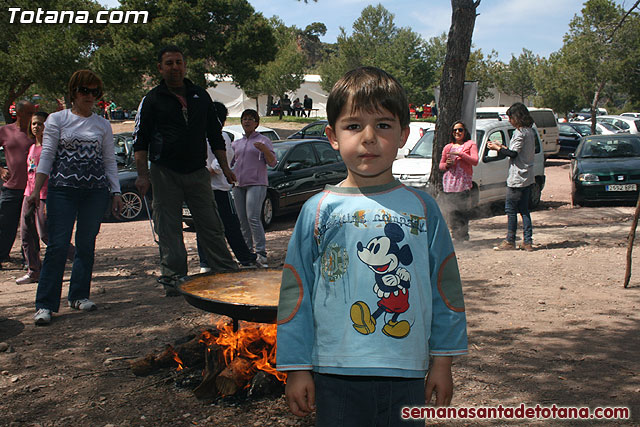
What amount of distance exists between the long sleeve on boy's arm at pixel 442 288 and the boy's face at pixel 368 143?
9.1 inches

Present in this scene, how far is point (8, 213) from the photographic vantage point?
26.0ft

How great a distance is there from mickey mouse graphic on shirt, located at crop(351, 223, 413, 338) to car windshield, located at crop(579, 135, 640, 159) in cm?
1420

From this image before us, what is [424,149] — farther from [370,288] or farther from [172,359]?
[370,288]

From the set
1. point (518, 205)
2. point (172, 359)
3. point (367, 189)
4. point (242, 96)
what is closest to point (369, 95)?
point (367, 189)

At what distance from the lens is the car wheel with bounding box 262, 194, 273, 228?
38.1 ft

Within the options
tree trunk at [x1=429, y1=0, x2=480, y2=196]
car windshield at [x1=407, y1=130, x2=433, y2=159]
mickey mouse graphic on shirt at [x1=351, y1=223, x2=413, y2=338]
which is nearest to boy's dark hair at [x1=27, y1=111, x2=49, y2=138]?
tree trunk at [x1=429, y1=0, x2=480, y2=196]

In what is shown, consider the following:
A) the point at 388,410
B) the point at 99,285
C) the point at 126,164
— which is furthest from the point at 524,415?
the point at 126,164

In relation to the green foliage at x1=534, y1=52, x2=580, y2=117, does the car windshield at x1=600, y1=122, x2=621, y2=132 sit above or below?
below

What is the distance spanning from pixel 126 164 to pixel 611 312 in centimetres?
1108

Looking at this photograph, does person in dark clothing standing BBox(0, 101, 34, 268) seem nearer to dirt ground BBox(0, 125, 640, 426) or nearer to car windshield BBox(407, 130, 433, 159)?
dirt ground BBox(0, 125, 640, 426)

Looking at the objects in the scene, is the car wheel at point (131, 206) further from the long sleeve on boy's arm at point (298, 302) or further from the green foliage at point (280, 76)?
the green foliage at point (280, 76)

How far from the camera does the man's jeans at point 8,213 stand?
7.89m

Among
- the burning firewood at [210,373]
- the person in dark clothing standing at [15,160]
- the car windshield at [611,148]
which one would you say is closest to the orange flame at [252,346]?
the burning firewood at [210,373]

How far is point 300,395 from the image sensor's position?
6.79ft
